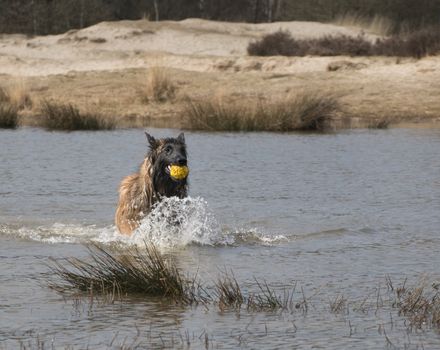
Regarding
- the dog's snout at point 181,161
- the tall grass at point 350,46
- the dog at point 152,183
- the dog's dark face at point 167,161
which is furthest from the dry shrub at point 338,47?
the dog's snout at point 181,161

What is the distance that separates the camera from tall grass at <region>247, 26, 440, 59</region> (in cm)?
3027

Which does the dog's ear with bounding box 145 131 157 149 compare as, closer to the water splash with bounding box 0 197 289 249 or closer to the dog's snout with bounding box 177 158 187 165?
the dog's snout with bounding box 177 158 187 165

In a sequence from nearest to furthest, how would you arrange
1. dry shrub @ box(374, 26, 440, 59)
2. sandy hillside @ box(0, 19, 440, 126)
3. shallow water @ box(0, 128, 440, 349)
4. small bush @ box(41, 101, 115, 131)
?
shallow water @ box(0, 128, 440, 349)
small bush @ box(41, 101, 115, 131)
sandy hillside @ box(0, 19, 440, 126)
dry shrub @ box(374, 26, 440, 59)

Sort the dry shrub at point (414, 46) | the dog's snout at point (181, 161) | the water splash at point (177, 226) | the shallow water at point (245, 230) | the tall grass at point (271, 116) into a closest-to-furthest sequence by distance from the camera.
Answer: the shallow water at point (245, 230)
the dog's snout at point (181, 161)
the water splash at point (177, 226)
the tall grass at point (271, 116)
the dry shrub at point (414, 46)

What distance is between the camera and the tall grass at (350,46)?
99.3 ft

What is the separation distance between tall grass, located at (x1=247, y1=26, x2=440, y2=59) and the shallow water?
779 centimetres

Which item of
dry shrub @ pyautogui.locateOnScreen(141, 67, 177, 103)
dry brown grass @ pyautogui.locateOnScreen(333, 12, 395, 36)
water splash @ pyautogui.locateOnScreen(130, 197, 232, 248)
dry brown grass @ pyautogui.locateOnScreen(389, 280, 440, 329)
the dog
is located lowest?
dry brown grass @ pyautogui.locateOnScreen(389, 280, 440, 329)

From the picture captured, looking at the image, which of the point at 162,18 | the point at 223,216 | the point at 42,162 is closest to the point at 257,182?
the point at 223,216

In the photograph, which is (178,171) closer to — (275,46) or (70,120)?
(70,120)

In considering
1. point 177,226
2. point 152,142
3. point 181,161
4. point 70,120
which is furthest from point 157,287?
point 70,120

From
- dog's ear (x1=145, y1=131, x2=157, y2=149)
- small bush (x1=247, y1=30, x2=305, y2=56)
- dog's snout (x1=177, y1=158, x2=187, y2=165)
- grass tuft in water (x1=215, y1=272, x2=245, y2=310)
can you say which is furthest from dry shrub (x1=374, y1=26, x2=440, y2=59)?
grass tuft in water (x1=215, y1=272, x2=245, y2=310)

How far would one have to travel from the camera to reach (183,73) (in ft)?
101

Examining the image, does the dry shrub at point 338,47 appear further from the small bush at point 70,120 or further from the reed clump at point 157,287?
the reed clump at point 157,287

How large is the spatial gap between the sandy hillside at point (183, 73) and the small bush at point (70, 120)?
1.89 meters
